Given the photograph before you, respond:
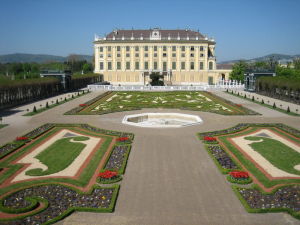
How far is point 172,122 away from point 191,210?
25.2m

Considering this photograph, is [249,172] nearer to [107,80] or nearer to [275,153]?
[275,153]

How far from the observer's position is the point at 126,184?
1755 cm

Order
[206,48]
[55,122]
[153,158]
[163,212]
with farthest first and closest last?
[206,48], [55,122], [153,158], [163,212]

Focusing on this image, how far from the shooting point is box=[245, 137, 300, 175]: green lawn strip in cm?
2073

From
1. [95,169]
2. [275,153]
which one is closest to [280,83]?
[275,153]

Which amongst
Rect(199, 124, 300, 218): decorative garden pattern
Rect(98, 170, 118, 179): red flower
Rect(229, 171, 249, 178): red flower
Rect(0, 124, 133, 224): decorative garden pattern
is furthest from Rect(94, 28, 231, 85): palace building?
Rect(229, 171, 249, 178): red flower

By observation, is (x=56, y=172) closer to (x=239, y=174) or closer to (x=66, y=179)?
(x=66, y=179)

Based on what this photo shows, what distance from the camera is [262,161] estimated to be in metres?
21.7

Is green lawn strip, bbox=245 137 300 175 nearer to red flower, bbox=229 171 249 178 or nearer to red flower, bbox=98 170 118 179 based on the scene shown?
red flower, bbox=229 171 249 178

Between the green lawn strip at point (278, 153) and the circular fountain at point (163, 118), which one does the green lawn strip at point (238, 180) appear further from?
the circular fountain at point (163, 118)

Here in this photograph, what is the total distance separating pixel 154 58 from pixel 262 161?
95.5 meters

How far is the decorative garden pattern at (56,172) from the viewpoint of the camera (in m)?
14.5

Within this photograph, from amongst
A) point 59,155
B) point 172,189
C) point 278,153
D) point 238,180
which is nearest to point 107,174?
point 172,189

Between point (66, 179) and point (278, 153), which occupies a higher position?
point (278, 153)
